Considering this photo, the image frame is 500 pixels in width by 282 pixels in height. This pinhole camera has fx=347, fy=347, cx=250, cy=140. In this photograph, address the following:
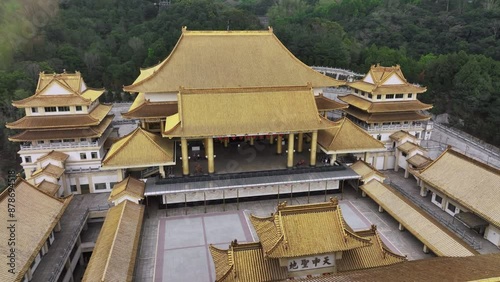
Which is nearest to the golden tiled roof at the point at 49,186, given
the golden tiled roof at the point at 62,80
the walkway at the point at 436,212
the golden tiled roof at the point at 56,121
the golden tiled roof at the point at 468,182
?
the golden tiled roof at the point at 56,121

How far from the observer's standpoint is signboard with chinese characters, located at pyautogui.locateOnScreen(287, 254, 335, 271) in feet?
46.1

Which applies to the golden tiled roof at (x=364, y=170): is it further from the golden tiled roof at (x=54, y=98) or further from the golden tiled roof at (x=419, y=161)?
the golden tiled roof at (x=54, y=98)

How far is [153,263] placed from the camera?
58.5ft

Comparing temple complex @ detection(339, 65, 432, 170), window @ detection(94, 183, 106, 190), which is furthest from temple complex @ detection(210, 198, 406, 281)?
temple complex @ detection(339, 65, 432, 170)

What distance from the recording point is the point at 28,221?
17625mm

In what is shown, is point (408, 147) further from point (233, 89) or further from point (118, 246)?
point (118, 246)

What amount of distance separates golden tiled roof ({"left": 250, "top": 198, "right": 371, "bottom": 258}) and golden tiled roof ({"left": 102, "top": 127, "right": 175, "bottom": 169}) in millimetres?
10638

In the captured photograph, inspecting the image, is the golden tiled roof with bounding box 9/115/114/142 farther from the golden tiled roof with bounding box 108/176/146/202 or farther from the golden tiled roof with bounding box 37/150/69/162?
the golden tiled roof with bounding box 108/176/146/202

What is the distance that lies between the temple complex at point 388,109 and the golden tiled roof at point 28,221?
23.3m

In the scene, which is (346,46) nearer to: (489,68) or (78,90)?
(489,68)

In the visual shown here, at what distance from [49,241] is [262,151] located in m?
15.7

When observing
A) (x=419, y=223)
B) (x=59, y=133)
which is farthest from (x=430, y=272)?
(x=59, y=133)

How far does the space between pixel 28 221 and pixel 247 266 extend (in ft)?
39.1

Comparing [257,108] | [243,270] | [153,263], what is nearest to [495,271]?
[243,270]
